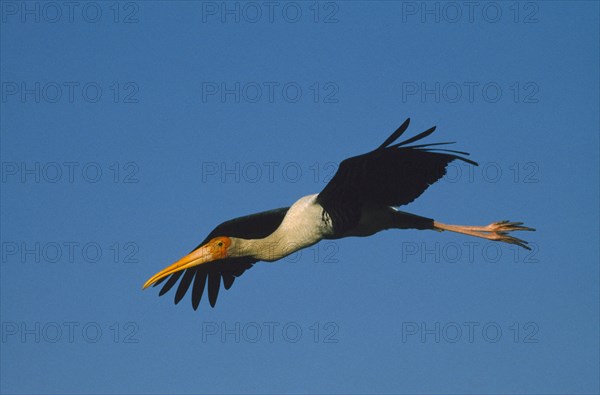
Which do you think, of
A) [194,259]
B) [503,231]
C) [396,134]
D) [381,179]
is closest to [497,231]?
→ [503,231]

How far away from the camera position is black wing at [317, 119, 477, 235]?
1266cm

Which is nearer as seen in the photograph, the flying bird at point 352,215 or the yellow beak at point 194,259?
the flying bird at point 352,215

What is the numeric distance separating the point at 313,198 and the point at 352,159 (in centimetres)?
136

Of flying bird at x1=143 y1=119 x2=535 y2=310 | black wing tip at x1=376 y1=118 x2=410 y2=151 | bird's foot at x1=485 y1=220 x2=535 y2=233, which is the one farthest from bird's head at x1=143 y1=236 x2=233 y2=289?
bird's foot at x1=485 y1=220 x2=535 y2=233

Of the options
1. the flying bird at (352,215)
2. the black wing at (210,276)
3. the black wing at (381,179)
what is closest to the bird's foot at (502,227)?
the flying bird at (352,215)

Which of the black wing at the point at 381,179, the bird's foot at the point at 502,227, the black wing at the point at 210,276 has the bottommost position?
the black wing at the point at 210,276

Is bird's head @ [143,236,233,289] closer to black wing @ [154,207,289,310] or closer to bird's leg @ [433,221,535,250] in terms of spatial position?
black wing @ [154,207,289,310]

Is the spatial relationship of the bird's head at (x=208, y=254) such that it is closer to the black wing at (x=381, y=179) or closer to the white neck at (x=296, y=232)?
the white neck at (x=296, y=232)

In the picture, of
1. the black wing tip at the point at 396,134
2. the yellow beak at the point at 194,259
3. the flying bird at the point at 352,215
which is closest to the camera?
the black wing tip at the point at 396,134

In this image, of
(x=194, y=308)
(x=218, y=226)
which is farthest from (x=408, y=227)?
(x=194, y=308)

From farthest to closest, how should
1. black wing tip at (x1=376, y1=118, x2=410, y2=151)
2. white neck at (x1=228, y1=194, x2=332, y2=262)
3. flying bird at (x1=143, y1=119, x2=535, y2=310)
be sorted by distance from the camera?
white neck at (x1=228, y1=194, x2=332, y2=262) < flying bird at (x1=143, y1=119, x2=535, y2=310) < black wing tip at (x1=376, y1=118, x2=410, y2=151)

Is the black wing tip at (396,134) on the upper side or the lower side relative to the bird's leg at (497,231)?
upper

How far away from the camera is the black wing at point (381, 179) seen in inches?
498

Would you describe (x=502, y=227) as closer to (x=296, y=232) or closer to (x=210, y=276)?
(x=296, y=232)
